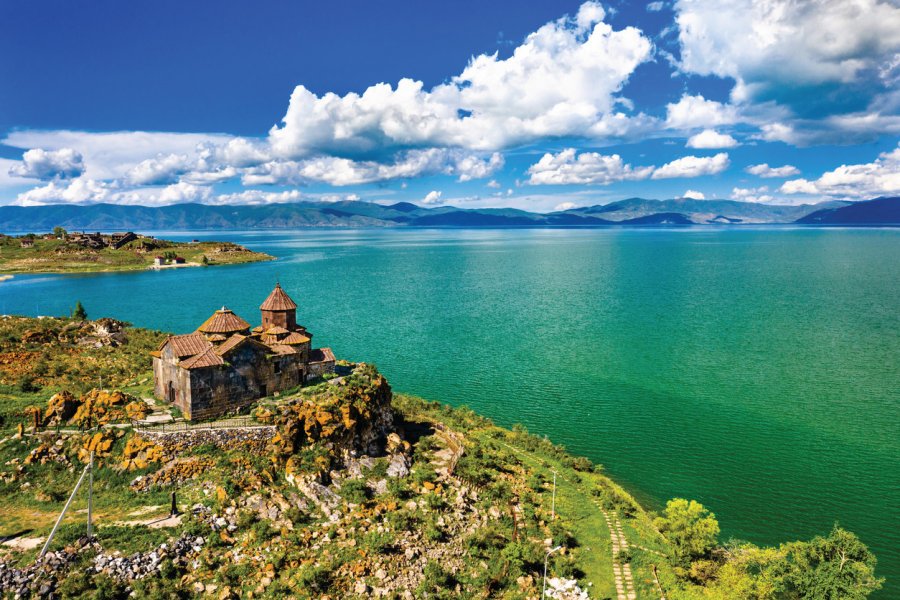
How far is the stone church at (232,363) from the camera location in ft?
124

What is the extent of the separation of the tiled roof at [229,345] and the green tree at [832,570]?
38.7 m

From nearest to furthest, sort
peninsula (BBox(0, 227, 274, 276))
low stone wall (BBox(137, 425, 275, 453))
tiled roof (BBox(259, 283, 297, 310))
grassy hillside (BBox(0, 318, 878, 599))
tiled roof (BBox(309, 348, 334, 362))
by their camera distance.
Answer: grassy hillside (BBox(0, 318, 878, 599)) < low stone wall (BBox(137, 425, 275, 453)) < tiled roof (BBox(259, 283, 297, 310)) < tiled roof (BBox(309, 348, 334, 362)) < peninsula (BBox(0, 227, 274, 276))

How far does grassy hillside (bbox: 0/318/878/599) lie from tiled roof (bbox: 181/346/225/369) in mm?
4654

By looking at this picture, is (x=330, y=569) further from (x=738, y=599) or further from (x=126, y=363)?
(x=126, y=363)

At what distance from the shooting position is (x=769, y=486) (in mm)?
41562

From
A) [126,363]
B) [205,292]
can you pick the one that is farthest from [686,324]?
[205,292]

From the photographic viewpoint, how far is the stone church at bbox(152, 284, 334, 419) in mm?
37781

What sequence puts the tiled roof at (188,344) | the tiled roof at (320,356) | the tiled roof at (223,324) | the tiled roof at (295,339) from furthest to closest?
the tiled roof at (320,356) → the tiled roof at (295,339) → the tiled roof at (223,324) → the tiled roof at (188,344)

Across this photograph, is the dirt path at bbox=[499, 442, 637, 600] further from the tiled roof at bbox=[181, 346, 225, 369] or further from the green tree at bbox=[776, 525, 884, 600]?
the tiled roof at bbox=[181, 346, 225, 369]

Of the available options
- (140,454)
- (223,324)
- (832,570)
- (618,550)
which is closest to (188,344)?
(223,324)

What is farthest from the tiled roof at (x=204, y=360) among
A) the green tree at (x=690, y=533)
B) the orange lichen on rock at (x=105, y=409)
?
the green tree at (x=690, y=533)

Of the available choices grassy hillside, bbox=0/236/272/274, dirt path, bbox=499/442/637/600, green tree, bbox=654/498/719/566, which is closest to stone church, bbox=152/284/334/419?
dirt path, bbox=499/442/637/600

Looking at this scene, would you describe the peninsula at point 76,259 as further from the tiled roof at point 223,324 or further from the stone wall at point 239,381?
the stone wall at point 239,381

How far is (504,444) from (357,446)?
1482 cm
